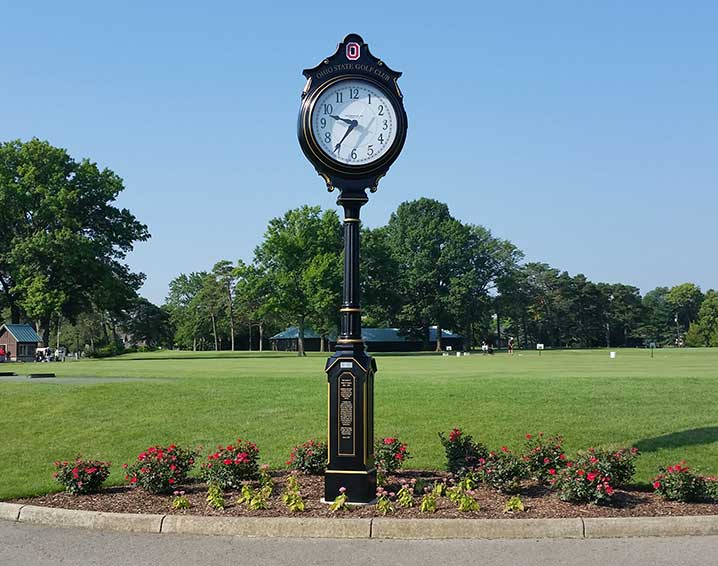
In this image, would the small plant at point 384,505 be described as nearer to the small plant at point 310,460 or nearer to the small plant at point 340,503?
the small plant at point 340,503

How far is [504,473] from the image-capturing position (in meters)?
9.00

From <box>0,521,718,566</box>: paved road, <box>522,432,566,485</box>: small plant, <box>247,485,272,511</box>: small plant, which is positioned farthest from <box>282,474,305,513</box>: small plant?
<box>522,432,566,485</box>: small plant

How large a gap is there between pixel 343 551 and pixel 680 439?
317 inches

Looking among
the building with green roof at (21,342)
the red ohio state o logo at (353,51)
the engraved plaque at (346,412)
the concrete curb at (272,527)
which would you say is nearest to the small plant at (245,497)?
the concrete curb at (272,527)

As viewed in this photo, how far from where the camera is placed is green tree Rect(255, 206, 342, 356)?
76.2 m

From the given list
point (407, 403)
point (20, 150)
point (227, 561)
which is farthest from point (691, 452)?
point (20, 150)

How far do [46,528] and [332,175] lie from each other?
5.13 m

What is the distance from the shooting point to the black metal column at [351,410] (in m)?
8.52

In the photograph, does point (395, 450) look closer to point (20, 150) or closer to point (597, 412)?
point (597, 412)

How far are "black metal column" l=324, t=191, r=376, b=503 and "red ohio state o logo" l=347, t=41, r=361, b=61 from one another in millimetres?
2304

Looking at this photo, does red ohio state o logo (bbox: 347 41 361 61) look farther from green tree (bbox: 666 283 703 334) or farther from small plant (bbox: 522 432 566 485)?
green tree (bbox: 666 283 703 334)

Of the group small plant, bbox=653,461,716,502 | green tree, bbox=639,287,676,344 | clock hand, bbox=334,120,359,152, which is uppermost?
green tree, bbox=639,287,676,344

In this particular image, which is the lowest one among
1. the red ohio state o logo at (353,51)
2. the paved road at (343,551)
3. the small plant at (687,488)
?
the paved road at (343,551)

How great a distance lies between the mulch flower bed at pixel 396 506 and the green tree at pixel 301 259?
65.8 meters
